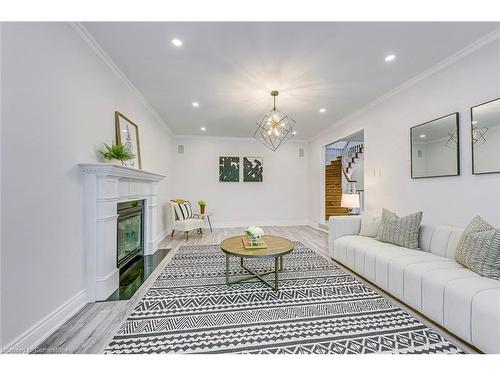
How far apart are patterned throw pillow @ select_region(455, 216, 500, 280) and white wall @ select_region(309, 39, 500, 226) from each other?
0.49 metres

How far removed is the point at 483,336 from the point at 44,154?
3384 mm

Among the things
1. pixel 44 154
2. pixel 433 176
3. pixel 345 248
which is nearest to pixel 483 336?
pixel 345 248

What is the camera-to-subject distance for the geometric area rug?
1494 millimetres

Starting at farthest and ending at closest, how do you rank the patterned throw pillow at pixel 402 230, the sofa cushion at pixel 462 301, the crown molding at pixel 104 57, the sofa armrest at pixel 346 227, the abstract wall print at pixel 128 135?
the sofa armrest at pixel 346 227, the abstract wall print at pixel 128 135, the patterned throw pillow at pixel 402 230, the crown molding at pixel 104 57, the sofa cushion at pixel 462 301

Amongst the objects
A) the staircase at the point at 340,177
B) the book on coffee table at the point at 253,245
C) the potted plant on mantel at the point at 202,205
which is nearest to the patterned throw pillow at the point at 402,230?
the book on coffee table at the point at 253,245

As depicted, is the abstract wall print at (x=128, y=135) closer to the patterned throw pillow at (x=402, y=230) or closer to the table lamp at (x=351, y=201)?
the patterned throw pillow at (x=402, y=230)

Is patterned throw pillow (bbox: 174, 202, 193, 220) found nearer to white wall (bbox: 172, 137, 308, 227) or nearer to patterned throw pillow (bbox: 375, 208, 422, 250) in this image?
white wall (bbox: 172, 137, 308, 227)

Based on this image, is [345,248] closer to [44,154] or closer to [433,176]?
[433,176]

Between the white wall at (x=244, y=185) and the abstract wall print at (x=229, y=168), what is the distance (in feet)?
0.38

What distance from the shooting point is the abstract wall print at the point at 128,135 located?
2797mm

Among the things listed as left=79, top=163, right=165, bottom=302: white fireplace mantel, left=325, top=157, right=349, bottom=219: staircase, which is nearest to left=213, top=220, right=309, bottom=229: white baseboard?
left=325, top=157, right=349, bottom=219: staircase

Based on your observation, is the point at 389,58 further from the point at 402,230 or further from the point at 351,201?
the point at 351,201

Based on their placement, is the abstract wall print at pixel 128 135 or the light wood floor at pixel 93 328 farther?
the abstract wall print at pixel 128 135

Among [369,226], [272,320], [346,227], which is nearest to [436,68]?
[369,226]
